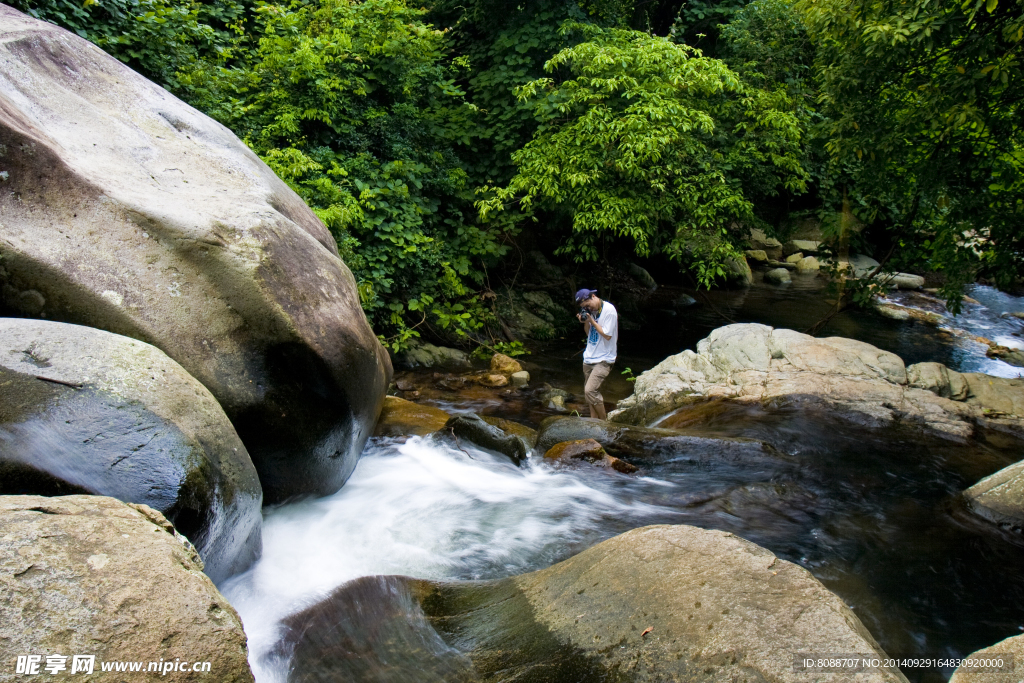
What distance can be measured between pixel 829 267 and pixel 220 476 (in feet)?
35.8

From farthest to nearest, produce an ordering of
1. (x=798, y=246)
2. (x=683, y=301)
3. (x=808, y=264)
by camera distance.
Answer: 1. (x=798, y=246)
2. (x=808, y=264)
3. (x=683, y=301)

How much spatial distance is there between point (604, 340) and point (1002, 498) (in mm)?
4137

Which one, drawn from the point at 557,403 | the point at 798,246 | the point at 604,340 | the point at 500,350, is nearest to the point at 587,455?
the point at 604,340

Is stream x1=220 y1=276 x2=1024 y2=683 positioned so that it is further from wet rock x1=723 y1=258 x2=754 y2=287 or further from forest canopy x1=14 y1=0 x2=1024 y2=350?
wet rock x1=723 y1=258 x2=754 y2=287

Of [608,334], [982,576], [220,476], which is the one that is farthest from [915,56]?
[220,476]

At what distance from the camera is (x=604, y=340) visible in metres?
7.93

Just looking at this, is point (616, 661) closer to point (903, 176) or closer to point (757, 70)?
point (903, 176)

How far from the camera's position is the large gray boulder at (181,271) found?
3842 mm

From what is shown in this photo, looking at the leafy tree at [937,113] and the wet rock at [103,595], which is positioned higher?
the leafy tree at [937,113]

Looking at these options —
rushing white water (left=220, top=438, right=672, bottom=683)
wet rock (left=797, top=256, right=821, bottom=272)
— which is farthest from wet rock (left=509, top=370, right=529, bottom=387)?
wet rock (left=797, top=256, right=821, bottom=272)

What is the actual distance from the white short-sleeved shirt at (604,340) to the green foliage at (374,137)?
326 centimetres

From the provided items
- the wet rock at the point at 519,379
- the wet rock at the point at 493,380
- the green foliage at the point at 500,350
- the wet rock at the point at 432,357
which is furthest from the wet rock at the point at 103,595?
the green foliage at the point at 500,350

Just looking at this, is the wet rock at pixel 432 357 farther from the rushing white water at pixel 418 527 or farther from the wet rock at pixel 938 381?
the wet rock at pixel 938 381

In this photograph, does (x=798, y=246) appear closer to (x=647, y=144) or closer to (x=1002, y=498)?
(x=647, y=144)
